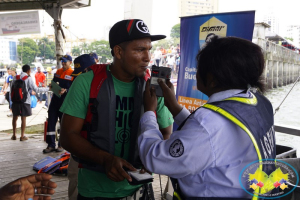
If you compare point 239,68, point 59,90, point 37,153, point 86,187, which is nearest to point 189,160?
point 239,68

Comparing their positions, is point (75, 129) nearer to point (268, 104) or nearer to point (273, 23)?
point (268, 104)

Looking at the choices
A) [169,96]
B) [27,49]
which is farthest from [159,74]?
[27,49]

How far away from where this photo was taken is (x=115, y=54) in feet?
5.65

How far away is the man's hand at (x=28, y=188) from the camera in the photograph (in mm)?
1337

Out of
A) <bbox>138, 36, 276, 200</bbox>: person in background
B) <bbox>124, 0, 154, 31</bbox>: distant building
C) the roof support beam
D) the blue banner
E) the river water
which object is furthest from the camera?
the roof support beam

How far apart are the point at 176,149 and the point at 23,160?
18.7ft

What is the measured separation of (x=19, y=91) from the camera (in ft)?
23.8

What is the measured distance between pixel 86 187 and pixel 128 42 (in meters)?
0.83

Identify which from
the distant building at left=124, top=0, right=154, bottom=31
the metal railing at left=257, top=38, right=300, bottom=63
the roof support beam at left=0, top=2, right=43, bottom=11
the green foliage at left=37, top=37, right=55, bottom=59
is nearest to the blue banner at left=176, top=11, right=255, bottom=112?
the distant building at left=124, top=0, right=154, bottom=31

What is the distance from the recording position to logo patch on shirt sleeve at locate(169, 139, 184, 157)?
1.04 m

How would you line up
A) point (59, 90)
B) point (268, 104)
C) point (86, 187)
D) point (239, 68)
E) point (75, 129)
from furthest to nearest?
1. point (59, 90)
2. point (86, 187)
3. point (75, 129)
4. point (268, 104)
5. point (239, 68)

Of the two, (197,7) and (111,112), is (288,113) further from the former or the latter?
(111,112)

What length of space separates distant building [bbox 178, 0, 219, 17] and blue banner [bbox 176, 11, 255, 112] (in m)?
0.61

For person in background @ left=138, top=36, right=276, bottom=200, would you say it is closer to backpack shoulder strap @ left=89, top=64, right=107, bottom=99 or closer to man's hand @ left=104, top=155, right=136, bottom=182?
man's hand @ left=104, top=155, right=136, bottom=182
